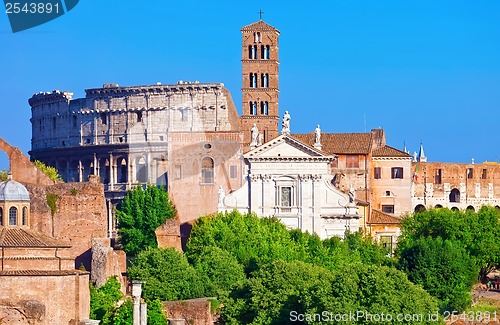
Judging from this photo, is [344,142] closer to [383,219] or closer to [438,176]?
[383,219]

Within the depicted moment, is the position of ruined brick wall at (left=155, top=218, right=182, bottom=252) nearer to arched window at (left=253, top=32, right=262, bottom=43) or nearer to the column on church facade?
the column on church facade

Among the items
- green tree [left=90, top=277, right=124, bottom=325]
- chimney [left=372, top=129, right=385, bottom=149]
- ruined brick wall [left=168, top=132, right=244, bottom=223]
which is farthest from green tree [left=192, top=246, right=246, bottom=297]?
chimney [left=372, top=129, right=385, bottom=149]

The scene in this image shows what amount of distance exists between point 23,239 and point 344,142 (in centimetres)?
3085

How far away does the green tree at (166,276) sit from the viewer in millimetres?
63844

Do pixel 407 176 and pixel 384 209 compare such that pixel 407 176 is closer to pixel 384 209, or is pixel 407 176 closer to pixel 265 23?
pixel 384 209

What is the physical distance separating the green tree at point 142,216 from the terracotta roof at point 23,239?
1571 centimetres

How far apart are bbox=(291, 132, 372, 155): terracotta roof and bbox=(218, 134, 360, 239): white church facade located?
6899mm

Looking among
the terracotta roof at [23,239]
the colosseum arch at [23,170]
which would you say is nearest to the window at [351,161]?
the colosseum arch at [23,170]

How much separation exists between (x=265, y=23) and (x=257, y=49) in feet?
4.36

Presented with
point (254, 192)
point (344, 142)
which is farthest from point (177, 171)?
point (344, 142)

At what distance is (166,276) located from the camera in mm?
64625

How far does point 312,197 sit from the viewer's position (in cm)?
7862

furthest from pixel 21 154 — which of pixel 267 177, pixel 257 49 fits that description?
pixel 257 49

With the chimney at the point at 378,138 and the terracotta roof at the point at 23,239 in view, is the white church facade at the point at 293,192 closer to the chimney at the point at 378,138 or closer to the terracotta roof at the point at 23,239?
the chimney at the point at 378,138
